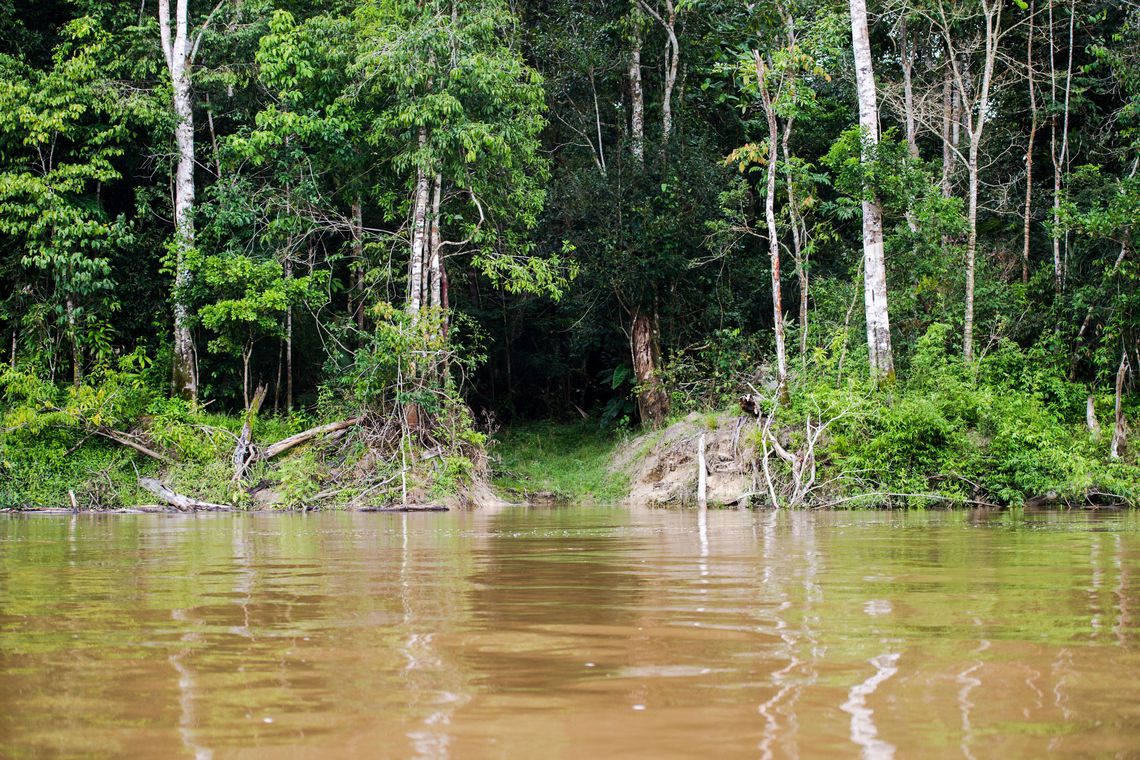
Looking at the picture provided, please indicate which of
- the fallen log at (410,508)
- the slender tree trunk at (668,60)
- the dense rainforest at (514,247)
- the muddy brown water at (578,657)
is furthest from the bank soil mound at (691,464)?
the muddy brown water at (578,657)

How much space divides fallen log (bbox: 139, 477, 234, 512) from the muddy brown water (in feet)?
38.8

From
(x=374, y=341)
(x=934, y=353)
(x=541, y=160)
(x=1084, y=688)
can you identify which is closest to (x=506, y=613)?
(x=1084, y=688)

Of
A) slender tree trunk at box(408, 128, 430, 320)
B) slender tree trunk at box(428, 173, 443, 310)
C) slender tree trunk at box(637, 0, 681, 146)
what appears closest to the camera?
slender tree trunk at box(408, 128, 430, 320)

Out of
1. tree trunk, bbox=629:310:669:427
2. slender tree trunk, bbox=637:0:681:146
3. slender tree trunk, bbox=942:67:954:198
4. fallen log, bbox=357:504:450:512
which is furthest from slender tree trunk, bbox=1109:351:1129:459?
slender tree trunk, bbox=637:0:681:146

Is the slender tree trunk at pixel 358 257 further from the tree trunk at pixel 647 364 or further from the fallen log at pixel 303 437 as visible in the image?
the tree trunk at pixel 647 364

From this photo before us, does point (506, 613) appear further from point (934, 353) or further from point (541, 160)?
point (541, 160)

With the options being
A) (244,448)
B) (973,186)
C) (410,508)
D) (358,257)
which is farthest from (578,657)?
(358,257)

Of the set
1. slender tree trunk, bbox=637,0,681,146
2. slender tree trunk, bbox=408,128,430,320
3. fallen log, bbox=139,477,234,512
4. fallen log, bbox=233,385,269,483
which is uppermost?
slender tree trunk, bbox=637,0,681,146

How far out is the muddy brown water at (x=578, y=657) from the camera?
259 cm

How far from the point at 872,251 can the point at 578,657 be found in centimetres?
1648

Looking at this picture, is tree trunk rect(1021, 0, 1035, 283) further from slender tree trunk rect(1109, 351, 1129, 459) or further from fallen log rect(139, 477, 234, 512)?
fallen log rect(139, 477, 234, 512)

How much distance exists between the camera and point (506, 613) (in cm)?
466

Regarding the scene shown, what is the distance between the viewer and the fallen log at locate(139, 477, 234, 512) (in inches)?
746

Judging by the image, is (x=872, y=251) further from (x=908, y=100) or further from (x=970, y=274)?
(x=908, y=100)
